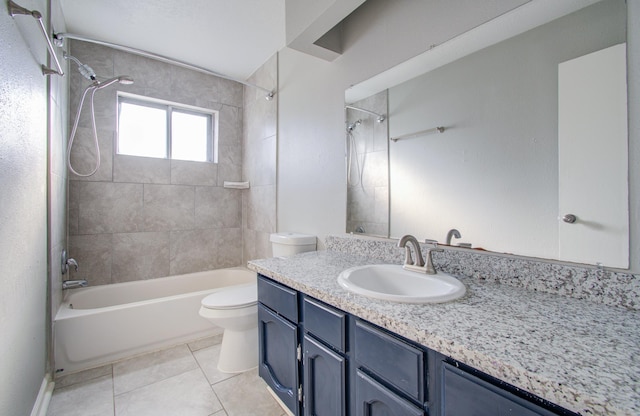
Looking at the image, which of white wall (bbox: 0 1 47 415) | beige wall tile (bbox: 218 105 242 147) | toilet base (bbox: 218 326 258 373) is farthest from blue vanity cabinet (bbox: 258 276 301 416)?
beige wall tile (bbox: 218 105 242 147)

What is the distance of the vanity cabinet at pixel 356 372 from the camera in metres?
0.60

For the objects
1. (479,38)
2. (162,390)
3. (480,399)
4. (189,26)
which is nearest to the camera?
(480,399)

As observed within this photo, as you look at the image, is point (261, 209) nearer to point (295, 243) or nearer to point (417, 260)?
point (295, 243)

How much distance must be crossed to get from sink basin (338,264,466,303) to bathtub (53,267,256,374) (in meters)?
1.61

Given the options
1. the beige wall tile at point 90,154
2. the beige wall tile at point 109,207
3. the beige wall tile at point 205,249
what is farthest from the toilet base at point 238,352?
the beige wall tile at point 90,154

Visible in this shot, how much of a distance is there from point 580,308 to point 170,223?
10.0 ft

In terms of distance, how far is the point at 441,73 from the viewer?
132cm

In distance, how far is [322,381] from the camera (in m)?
1.09

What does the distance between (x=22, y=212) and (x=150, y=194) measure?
1.57 meters

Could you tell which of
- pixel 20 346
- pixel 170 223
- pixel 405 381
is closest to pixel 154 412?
pixel 20 346

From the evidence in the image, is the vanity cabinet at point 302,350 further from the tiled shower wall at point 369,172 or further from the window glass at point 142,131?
the window glass at point 142,131

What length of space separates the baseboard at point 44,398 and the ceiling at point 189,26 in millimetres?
2503

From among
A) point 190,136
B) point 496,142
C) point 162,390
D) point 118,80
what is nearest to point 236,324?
point 162,390

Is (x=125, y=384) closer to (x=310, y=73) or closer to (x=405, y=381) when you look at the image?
(x=405, y=381)
